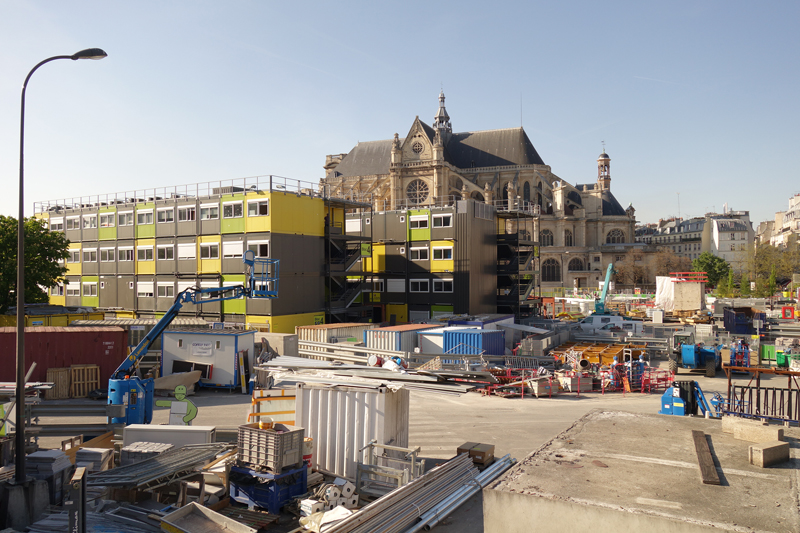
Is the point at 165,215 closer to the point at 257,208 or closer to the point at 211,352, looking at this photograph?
the point at 257,208

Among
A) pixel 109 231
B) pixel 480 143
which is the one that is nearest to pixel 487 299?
pixel 109 231

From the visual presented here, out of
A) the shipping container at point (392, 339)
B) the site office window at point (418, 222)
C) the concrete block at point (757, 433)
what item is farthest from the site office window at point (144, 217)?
the concrete block at point (757, 433)

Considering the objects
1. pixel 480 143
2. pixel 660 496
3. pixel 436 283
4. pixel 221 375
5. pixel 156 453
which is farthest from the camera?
pixel 480 143

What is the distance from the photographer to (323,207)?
38.1 m

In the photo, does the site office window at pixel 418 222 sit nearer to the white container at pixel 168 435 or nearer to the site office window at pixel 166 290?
the site office window at pixel 166 290

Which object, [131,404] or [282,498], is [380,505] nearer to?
[282,498]

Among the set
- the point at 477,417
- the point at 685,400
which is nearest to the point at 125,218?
the point at 477,417

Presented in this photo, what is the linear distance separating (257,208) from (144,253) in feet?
40.0

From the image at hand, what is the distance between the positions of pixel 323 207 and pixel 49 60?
27.8 meters

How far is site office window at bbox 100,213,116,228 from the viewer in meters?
43.2

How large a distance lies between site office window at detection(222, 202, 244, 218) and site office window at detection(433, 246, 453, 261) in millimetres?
14857

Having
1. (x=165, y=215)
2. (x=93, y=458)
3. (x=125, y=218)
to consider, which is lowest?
(x=93, y=458)

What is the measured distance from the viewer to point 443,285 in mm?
42062

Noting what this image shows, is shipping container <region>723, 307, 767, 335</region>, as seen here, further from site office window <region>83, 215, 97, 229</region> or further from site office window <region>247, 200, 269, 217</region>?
site office window <region>83, 215, 97, 229</region>
